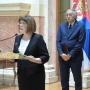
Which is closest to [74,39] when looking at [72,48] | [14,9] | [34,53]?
[72,48]

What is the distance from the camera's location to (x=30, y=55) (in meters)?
3.23

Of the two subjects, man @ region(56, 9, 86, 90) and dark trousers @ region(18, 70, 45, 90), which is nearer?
dark trousers @ region(18, 70, 45, 90)

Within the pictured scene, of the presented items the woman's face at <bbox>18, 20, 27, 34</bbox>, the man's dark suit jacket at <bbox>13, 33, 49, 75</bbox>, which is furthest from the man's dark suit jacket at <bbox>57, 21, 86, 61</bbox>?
the woman's face at <bbox>18, 20, 27, 34</bbox>

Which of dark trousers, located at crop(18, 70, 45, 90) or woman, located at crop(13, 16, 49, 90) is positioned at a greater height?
woman, located at crop(13, 16, 49, 90)

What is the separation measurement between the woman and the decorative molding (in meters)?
3.91

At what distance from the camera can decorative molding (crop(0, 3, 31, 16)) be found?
7132mm

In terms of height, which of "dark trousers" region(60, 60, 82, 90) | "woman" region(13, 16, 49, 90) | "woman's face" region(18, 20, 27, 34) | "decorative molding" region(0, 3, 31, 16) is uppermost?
"decorative molding" region(0, 3, 31, 16)

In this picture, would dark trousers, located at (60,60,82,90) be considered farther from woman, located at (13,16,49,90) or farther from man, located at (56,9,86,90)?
woman, located at (13,16,49,90)

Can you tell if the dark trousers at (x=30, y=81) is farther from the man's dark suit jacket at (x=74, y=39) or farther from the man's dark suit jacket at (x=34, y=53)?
the man's dark suit jacket at (x=74, y=39)

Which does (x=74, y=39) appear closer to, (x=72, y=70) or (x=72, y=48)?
(x=72, y=48)

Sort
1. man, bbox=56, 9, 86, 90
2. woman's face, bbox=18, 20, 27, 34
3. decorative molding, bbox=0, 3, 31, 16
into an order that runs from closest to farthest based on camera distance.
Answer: woman's face, bbox=18, 20, 27, 34
man, bbox=56, 9, 86, 90
decorative molding, bbox=0, 3, 31, 16

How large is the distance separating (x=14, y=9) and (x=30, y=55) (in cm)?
410

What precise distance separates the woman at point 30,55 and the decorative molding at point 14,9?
391 cm

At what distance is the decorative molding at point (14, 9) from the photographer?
281 inches
